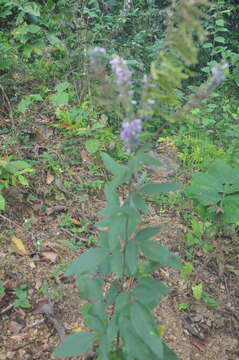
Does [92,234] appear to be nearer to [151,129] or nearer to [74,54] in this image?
[151,129]

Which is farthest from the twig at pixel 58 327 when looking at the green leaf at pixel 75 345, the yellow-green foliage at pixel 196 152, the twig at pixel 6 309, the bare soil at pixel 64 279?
the yellow-green foliage at pixel 196 152

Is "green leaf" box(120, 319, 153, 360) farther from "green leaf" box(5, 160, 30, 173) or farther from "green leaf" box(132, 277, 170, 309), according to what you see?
"green leaf" box(5, 160, 30, 173)

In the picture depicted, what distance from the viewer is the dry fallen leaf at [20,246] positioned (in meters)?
2.68

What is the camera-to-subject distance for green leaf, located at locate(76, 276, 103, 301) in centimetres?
169

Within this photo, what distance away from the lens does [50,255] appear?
8.88 ft

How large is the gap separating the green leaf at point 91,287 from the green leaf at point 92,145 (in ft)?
5.94

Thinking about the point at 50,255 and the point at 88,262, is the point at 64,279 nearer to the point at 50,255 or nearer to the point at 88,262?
the point at 50,255

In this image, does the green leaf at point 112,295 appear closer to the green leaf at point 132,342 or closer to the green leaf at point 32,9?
the green leaf at point 132,342

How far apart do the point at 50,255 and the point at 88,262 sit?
4.06 ft

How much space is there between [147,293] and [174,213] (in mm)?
1845

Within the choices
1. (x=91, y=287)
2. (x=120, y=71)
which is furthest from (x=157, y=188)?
(x=91, y=287)

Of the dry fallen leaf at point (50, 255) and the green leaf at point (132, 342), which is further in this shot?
the dry fallen leaf at point (50, 255)

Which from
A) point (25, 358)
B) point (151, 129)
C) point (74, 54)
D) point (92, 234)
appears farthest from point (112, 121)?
point (25, 358)

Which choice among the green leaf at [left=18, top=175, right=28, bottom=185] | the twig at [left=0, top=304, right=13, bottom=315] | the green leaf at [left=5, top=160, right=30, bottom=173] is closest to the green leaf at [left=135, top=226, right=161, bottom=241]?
Answer: the twig at [left=0, top=304, right=13, bottom=315]
